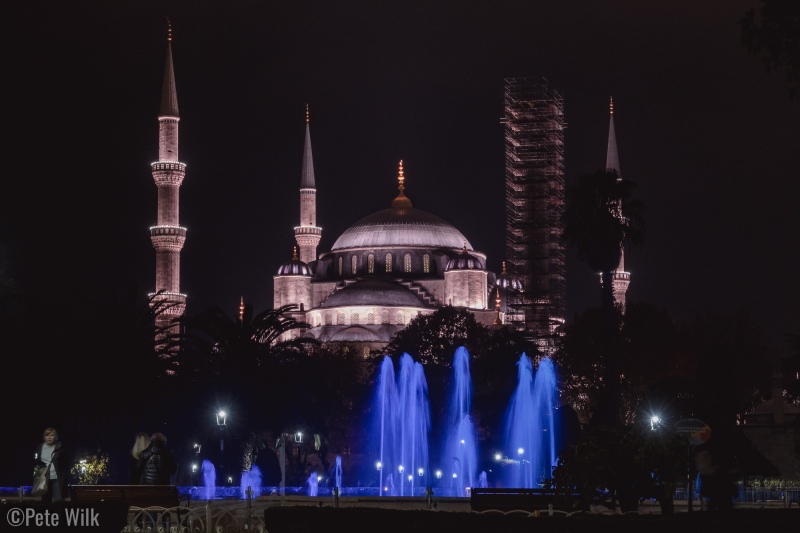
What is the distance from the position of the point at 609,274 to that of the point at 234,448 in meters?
12.2

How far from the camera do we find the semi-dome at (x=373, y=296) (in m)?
103

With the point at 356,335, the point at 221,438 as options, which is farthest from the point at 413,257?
the point at 221,438

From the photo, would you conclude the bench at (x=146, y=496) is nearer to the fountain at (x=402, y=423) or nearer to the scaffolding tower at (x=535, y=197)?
the fountain at (x=402, y=423)

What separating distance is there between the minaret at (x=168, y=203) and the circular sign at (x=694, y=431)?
204 ft

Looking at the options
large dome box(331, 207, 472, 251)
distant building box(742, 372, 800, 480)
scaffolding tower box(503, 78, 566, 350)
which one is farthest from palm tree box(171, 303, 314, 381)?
large dome box(331, 207, 472, 251)

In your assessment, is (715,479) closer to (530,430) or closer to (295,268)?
(530,430)

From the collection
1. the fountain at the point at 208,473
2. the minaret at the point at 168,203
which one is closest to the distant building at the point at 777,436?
the fountain at the point at 208,473

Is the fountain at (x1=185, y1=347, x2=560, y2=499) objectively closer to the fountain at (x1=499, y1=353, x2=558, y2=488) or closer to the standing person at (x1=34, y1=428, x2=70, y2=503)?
the fountain at (x1=499, y1=353, x2=558, y2=488)

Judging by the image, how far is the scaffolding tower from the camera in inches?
3543

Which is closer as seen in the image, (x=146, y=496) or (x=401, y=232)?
(x=146, y=496)

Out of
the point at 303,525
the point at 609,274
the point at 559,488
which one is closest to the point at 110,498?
the point at 303,525

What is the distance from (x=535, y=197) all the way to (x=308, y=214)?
2213 cm

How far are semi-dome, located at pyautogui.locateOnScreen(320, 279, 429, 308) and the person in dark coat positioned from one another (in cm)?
8131

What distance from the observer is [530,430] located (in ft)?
176
